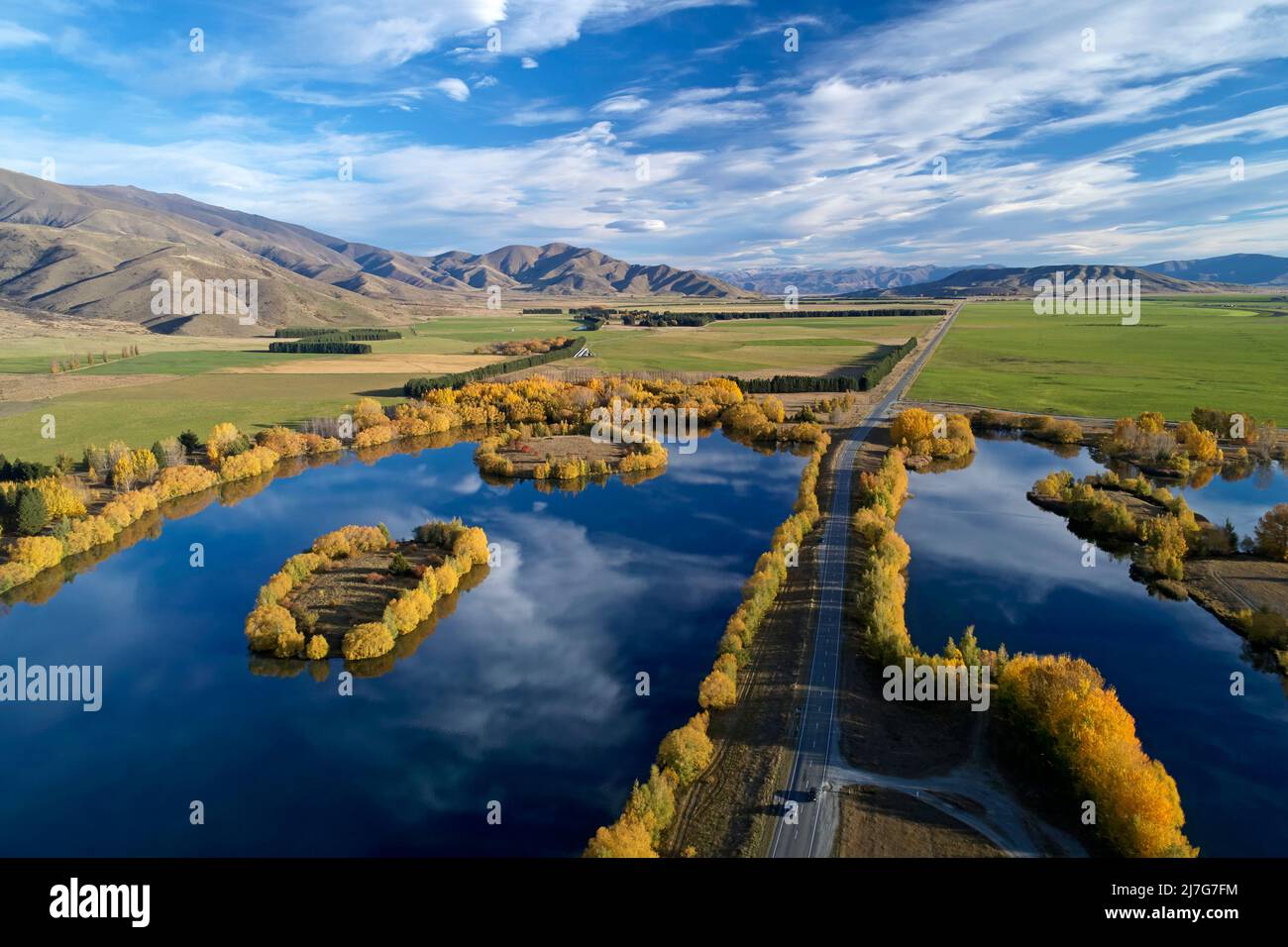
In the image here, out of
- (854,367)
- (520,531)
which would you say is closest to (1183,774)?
(520,531)

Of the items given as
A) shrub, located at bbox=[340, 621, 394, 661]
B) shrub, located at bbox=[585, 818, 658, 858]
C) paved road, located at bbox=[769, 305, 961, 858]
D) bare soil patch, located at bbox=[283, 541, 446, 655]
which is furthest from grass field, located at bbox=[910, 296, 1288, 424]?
shrub, located at bbox=[585, 818, 658, 858]

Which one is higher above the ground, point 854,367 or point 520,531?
point 854,367

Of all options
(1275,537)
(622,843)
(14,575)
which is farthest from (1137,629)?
(14,575)

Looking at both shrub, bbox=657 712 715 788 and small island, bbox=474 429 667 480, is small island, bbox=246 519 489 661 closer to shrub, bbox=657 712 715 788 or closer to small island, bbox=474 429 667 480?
shrub, bbox=657 712 715 788

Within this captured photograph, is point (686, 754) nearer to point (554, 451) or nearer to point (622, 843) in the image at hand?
point (622, 843)

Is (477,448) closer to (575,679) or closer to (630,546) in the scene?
(630,546)
